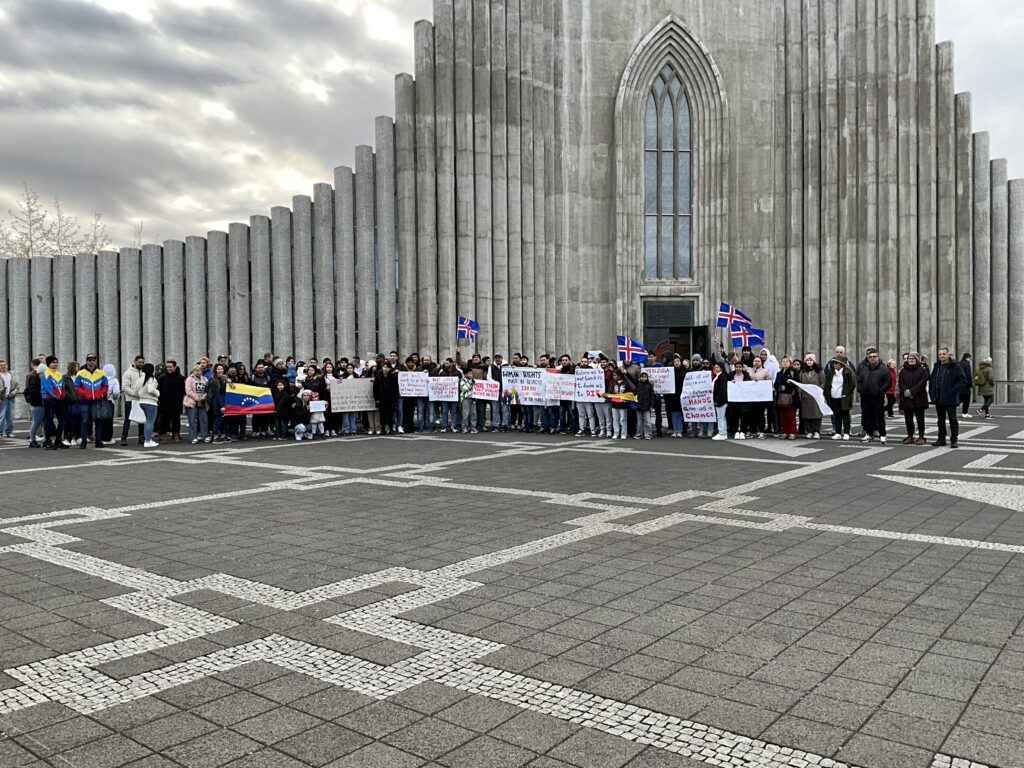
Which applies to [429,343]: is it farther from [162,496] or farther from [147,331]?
[162,496]

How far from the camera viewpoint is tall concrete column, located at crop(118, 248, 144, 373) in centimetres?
2788

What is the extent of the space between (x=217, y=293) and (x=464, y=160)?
30.8 ft

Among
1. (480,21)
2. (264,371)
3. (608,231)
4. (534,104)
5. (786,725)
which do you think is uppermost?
(480,21)

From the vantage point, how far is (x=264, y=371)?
19766mm

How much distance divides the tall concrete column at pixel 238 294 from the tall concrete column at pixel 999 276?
2715cm

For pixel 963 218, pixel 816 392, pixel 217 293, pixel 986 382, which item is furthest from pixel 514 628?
pixel 963 218

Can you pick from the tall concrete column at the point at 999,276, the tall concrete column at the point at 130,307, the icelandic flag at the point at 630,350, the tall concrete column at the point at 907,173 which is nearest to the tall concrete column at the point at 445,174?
the icelandic flag at the point at 630,350

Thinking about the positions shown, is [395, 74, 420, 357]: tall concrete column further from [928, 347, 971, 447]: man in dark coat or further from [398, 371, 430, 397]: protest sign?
[928, 347, 971, 447]: man in dark coat

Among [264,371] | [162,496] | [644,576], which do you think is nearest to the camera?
[644,576]

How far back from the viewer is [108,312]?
27.9m

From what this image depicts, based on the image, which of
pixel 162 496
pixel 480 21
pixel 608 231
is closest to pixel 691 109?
A: pixel 608 231

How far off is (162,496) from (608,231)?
889 inches

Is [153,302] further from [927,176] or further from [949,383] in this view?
[927,176]

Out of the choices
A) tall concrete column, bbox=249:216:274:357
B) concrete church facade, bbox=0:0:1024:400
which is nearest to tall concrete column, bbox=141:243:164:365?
concrete church facade, bbox=0:0:1024:400
